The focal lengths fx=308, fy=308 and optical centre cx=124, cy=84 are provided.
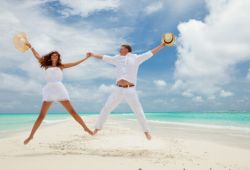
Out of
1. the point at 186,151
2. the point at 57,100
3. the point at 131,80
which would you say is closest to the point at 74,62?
the point at 57,100

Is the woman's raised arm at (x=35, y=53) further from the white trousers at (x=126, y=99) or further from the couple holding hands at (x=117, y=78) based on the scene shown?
the white trousers at (x=126, y=99)

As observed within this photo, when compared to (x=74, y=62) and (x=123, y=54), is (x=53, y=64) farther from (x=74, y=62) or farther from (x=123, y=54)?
(x=123, y=54)

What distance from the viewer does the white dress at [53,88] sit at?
8.92 m

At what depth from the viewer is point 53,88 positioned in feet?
29.3

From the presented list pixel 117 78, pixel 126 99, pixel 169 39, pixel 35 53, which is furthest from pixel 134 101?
pixel 35 53

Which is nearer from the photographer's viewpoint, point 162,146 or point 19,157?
point 19,157

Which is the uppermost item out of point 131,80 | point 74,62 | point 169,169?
point 74,62

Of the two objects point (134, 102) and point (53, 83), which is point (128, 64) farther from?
point (53, 83)

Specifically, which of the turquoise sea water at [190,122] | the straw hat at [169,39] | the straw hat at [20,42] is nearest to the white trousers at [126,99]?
the straw hat at [169,39]

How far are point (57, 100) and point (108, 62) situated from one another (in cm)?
191

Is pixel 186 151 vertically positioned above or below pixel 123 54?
below

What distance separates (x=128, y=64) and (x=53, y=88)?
229 cm

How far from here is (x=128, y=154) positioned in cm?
1020

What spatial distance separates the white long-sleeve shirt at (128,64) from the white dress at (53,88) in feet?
5.26
